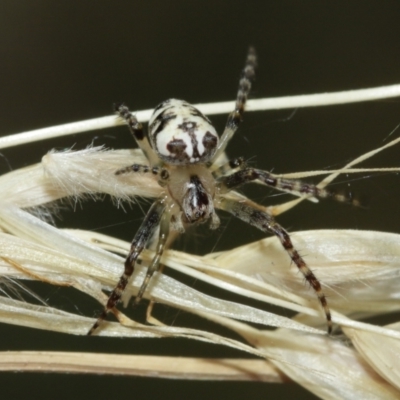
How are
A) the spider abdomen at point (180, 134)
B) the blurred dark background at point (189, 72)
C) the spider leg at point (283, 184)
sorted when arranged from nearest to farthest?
the spider leg at point (283, 184) → the spider abdomen at point (180, 134) → the blurred dark background at point (189, 72)

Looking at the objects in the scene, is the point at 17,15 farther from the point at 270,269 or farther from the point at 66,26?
the point at 270,269

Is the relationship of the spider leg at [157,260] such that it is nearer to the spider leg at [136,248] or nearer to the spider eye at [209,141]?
the spider leg at [136,248]

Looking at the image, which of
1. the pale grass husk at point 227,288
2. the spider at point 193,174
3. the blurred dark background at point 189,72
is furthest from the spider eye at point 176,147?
the blurred dark background at point 189,72

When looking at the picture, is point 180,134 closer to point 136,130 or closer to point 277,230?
point 136,130

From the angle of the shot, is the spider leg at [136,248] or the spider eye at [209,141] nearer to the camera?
the spider leg at [136,248]

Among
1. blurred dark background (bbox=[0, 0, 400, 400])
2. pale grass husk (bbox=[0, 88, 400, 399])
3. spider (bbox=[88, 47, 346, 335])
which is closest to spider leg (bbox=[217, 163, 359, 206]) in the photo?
spider (bbox=[88, 47, 346, 335])

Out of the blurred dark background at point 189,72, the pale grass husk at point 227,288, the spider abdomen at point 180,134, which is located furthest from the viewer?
the blurred dark background at point 189,72

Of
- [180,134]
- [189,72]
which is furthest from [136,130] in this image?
[189,72]
